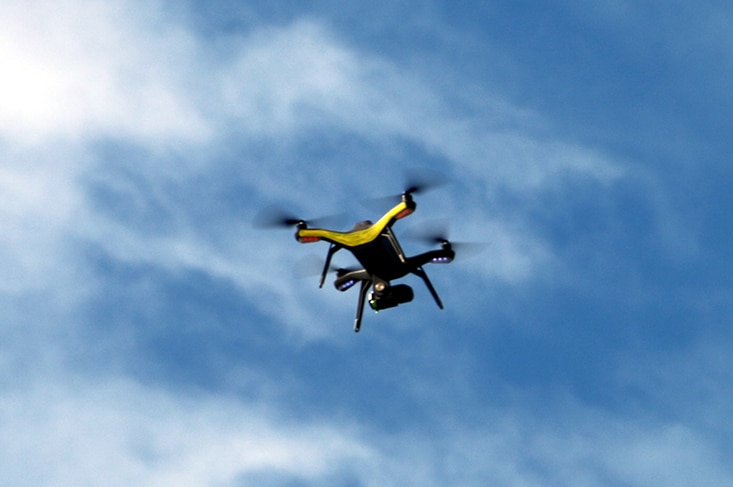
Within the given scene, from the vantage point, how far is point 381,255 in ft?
319

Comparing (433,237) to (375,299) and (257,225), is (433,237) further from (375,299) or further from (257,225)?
(257,225)

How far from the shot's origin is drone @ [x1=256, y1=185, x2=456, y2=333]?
9600 centimetres

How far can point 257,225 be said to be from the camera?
10112 centimetres

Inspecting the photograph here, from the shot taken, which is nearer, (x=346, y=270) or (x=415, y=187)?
(x=415, y=187)

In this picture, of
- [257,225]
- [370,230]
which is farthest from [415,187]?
[257,225]

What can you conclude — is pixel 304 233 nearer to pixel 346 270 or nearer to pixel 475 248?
pixel 346 270

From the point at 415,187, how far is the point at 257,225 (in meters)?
13.4

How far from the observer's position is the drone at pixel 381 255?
96.0 m

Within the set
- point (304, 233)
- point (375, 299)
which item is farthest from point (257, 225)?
point (375, 299)

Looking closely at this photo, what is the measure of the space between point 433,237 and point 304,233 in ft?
31.7

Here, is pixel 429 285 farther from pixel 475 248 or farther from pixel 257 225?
pixel 257 225

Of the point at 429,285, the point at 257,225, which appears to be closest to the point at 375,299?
the point at 429,285

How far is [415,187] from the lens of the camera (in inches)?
3750

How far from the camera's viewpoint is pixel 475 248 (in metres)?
99.2
